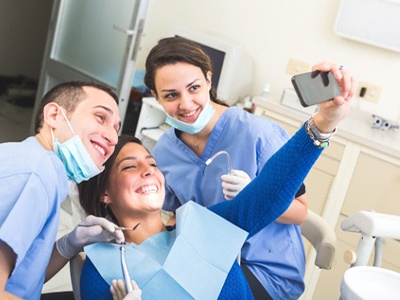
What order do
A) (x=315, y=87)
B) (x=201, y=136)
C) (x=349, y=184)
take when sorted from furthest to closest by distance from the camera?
1. (x=349, y=184)
2. (x=201, y=136)
3. (x=315, y=87)

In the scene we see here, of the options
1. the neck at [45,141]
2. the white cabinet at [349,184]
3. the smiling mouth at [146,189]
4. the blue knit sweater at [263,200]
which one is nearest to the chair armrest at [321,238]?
the blue knit sweater at [263,200]

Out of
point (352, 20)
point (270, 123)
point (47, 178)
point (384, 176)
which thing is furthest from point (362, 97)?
point (47, 178)

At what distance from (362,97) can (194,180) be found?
1816 millimetres

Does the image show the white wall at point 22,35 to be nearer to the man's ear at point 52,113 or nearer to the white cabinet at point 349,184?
the white cabinet at point 349,184

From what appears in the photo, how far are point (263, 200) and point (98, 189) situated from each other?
0.52 metres

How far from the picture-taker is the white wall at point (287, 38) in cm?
321

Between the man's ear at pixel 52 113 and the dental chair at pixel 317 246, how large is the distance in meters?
0.37

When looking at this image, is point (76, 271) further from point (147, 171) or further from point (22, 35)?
point (22, 35)

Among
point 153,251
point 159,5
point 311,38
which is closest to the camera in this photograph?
point 153,251

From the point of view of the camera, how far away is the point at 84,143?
131cm

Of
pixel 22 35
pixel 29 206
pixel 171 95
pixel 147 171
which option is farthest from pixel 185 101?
pixel 22 35

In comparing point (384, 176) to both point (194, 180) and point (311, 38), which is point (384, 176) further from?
point (194, 180)

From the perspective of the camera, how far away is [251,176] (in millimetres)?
1738

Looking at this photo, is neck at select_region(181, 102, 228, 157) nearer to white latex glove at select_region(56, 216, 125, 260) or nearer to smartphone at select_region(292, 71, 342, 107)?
white latex glove at select_region(56, 216, 125, 260)
